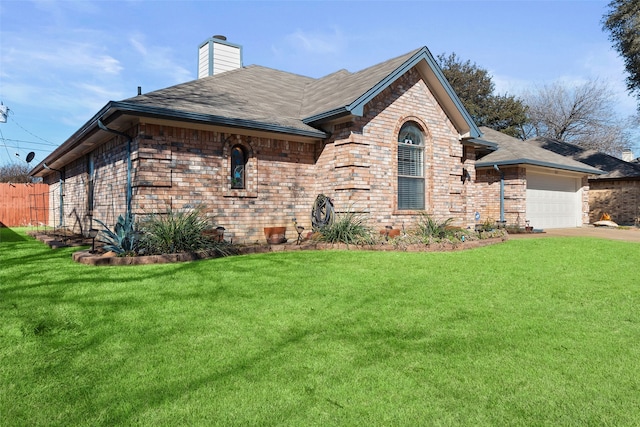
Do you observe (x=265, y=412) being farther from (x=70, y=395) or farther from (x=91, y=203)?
(x=91, y=203)

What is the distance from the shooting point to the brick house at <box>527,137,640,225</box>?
22.8 meters

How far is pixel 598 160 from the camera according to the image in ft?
81.5

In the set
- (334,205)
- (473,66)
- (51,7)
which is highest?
(473,66)

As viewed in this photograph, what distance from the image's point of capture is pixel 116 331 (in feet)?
12.6

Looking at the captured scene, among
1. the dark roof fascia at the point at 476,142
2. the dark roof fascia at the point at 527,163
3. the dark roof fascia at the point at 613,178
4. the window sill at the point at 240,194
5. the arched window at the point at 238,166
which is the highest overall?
the dark roof fascia at the point at 476,142

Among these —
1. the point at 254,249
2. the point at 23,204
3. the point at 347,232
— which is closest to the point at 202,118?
the point at 254,249

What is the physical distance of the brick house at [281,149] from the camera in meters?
9.27

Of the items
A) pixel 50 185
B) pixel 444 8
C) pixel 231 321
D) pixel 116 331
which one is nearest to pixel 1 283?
pixel 116 331

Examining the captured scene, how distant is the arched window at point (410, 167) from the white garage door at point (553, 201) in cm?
857

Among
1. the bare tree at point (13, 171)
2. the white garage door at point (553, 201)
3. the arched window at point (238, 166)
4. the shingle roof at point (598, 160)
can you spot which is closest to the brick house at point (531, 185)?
the white garage door at point (553, 201)

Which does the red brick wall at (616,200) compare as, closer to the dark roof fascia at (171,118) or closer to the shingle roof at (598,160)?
the shingle roof at (598,160)

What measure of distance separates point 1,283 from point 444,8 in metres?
12.5

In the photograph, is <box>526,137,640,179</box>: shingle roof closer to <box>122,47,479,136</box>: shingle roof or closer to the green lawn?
<box>122,47,479,136</box>: shingle roof

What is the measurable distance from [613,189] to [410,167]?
18.7 metres
